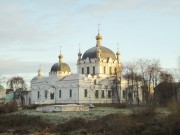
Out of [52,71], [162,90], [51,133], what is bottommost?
[51,133]

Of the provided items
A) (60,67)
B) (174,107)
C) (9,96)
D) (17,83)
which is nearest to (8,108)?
(174,107)

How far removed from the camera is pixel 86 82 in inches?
2660

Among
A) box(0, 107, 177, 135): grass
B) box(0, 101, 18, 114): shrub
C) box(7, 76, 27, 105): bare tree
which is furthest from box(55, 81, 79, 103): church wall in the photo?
box(0, 107, 177, 135): grass

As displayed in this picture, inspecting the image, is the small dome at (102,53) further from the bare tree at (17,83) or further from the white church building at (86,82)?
the bare tree at (17,83)

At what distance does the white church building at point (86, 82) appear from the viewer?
221 ft

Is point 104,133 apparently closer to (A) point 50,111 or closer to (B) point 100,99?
(A) point 50,111

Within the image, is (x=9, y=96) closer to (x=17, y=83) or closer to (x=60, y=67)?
(x=17, y=83)

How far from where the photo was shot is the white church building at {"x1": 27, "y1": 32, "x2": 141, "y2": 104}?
221 feet

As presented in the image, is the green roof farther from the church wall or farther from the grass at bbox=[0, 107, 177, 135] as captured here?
the grass at bbox=[0, 107, 177, 135]

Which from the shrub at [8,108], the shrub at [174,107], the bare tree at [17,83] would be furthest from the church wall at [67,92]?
the shrub at [174,107]

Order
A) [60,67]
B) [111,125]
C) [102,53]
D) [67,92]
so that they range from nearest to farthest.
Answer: [111,125] → [67,92] → [102,53] → [60,67]

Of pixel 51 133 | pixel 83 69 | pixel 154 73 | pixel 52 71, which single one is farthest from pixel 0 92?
pixel 51 133

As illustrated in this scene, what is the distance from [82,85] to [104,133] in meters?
44.4

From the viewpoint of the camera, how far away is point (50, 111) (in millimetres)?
41500
